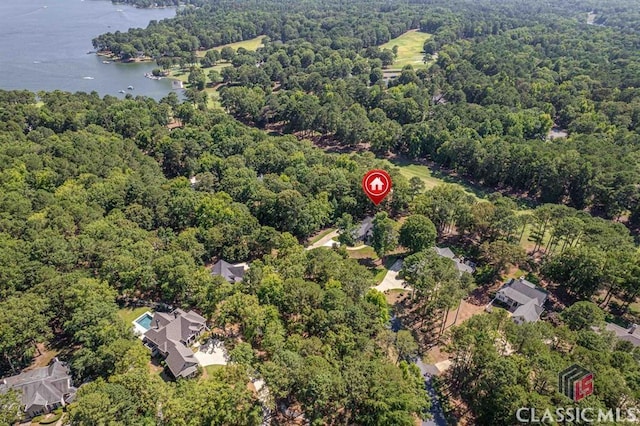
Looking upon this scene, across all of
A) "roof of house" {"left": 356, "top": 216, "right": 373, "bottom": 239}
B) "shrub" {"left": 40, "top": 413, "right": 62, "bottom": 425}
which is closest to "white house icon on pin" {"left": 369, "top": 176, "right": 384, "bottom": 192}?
"roof of house" {"left": 356, "top": 216, "right": 373, "bottom": 239}

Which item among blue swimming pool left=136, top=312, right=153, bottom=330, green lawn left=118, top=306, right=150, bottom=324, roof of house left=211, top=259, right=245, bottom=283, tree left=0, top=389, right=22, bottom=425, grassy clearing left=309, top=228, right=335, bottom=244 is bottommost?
grassy clearing left=309, top=228, right=335, bottom=244

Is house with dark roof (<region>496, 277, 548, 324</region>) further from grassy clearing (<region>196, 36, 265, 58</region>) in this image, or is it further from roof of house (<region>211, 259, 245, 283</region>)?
grassy clearing (<region>196, 36, 265, 58</region>)

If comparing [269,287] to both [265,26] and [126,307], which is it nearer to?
[126,307]

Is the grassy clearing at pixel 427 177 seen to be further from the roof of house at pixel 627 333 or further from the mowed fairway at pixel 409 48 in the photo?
the mowed fairway at pixel 409 48

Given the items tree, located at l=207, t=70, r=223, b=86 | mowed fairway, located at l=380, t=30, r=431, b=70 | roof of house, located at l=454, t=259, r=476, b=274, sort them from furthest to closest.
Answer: mowed fairway, located at l=380, t=30, r=431, b=70
tree, located at l=207, t=70, r=223, b=86
roof of house, located at l=454, t=259, r=476, b=274

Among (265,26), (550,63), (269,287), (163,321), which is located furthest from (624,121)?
(265,26)

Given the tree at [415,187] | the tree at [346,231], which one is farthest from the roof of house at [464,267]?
the tree at [415,187]

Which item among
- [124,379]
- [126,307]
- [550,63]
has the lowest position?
[126,307]
